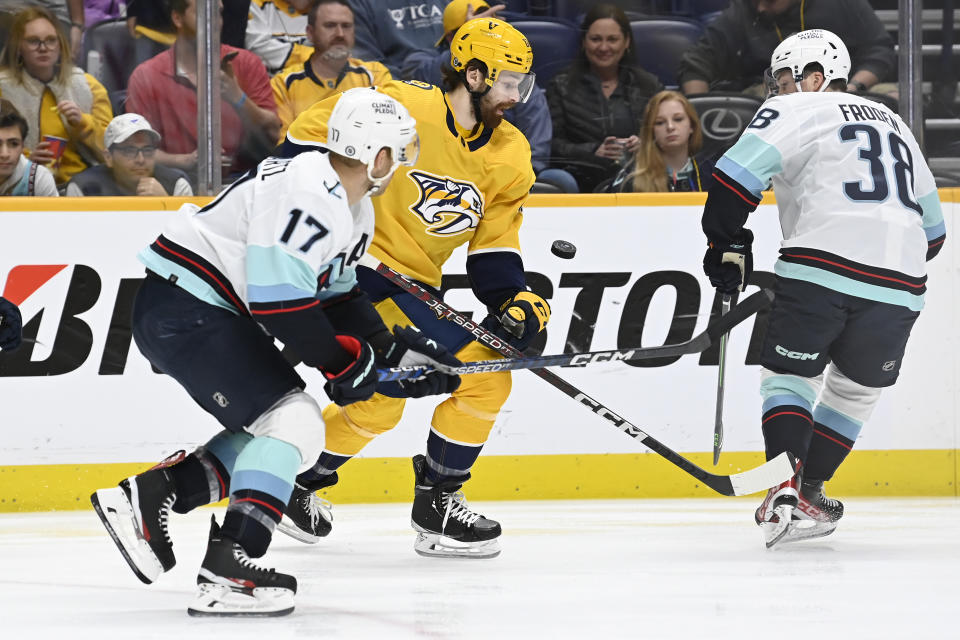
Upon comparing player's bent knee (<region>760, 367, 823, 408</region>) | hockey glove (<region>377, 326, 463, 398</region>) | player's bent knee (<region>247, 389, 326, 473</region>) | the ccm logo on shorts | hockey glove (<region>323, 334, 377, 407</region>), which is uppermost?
hockey glove (<region>323, 334, 377, 407</region>)

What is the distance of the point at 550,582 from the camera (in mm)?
2684

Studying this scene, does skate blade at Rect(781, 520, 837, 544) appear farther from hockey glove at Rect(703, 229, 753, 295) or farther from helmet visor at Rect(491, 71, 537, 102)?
helmet visor at Rect(491, 71, 537, 102)

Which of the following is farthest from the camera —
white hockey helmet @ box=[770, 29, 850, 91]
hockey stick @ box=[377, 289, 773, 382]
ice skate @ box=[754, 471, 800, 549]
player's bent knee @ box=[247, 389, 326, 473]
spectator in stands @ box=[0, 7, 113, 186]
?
spectator in stands @ box=[0, 7, 113, 186]

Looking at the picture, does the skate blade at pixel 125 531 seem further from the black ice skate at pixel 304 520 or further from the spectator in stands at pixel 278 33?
the spectator in stands at pixel 278 33

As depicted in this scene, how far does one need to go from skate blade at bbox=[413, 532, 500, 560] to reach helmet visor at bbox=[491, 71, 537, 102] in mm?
1109

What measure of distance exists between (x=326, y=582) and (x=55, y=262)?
67.3 inches

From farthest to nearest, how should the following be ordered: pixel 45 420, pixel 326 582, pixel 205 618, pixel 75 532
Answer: pixel 45 420
pixel 75 532
pixel 326 582
pixel 205 618

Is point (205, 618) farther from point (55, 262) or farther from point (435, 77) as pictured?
point (435, 77)

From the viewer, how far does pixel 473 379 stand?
3080 millimetres

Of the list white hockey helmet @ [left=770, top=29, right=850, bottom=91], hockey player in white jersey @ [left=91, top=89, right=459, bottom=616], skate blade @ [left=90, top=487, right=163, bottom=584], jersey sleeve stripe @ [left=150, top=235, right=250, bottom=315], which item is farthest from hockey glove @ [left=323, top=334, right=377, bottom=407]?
white hockey helmet @ [left=770, top=29, right=850, bottom=91]

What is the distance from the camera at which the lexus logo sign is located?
4.38m

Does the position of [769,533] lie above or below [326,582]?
below

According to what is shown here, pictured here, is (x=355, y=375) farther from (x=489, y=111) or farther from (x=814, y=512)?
(x=814, y=512)

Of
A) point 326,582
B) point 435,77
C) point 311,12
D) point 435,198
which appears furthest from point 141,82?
point 326,582
